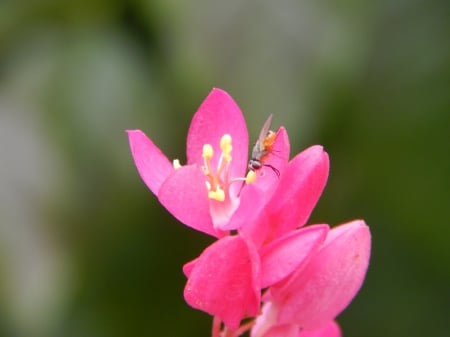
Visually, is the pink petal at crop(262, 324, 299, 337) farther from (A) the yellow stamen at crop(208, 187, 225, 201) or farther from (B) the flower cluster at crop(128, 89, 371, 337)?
(A) the yellow stamen at crop(208, 187, 225, 201)

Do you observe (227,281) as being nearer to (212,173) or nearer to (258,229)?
(258,229)

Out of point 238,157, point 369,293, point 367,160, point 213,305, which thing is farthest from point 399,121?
point 213,305

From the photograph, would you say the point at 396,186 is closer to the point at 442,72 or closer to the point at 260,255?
the point at 442,72

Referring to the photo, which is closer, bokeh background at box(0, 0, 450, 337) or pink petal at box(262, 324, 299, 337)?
pink petal at box(262, 324, 299, 337)

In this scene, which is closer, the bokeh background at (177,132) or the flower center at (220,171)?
the flower center at (220,171)

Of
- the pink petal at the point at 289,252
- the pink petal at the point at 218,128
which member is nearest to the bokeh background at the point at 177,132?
the pink petal at the point at 218,128

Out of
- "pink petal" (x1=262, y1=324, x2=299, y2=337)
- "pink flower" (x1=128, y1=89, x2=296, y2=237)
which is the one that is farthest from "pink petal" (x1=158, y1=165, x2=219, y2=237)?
"pink petal" (x1=262, y1=324, x2=299, y2=337)

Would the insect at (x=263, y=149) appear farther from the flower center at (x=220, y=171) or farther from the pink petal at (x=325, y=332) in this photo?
the pink petal at (x=325, y=332)

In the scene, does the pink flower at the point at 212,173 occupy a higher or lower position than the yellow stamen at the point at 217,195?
higher
